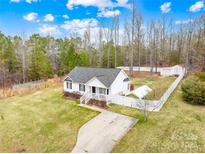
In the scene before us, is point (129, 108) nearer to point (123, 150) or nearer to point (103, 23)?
point (123, 150)

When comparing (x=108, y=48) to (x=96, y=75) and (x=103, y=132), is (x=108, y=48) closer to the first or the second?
(x=96, y=75)

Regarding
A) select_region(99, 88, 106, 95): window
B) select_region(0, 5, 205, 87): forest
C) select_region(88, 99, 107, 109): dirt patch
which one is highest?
select_region(0, 5, 205, 87): forest

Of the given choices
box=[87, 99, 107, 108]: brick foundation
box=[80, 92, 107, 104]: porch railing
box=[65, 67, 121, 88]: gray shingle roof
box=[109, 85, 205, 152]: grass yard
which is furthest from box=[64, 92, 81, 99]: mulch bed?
box=[109, 85, 205, 152]: grass yard

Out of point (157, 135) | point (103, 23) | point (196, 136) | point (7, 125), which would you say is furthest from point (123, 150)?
point (103, 23)

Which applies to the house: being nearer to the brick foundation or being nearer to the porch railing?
the porch railing

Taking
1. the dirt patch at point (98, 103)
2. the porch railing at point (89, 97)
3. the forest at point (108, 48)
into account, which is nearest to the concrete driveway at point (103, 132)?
the dirt patch at point (98, 103)

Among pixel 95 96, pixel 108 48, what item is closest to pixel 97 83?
pixel 95 96
